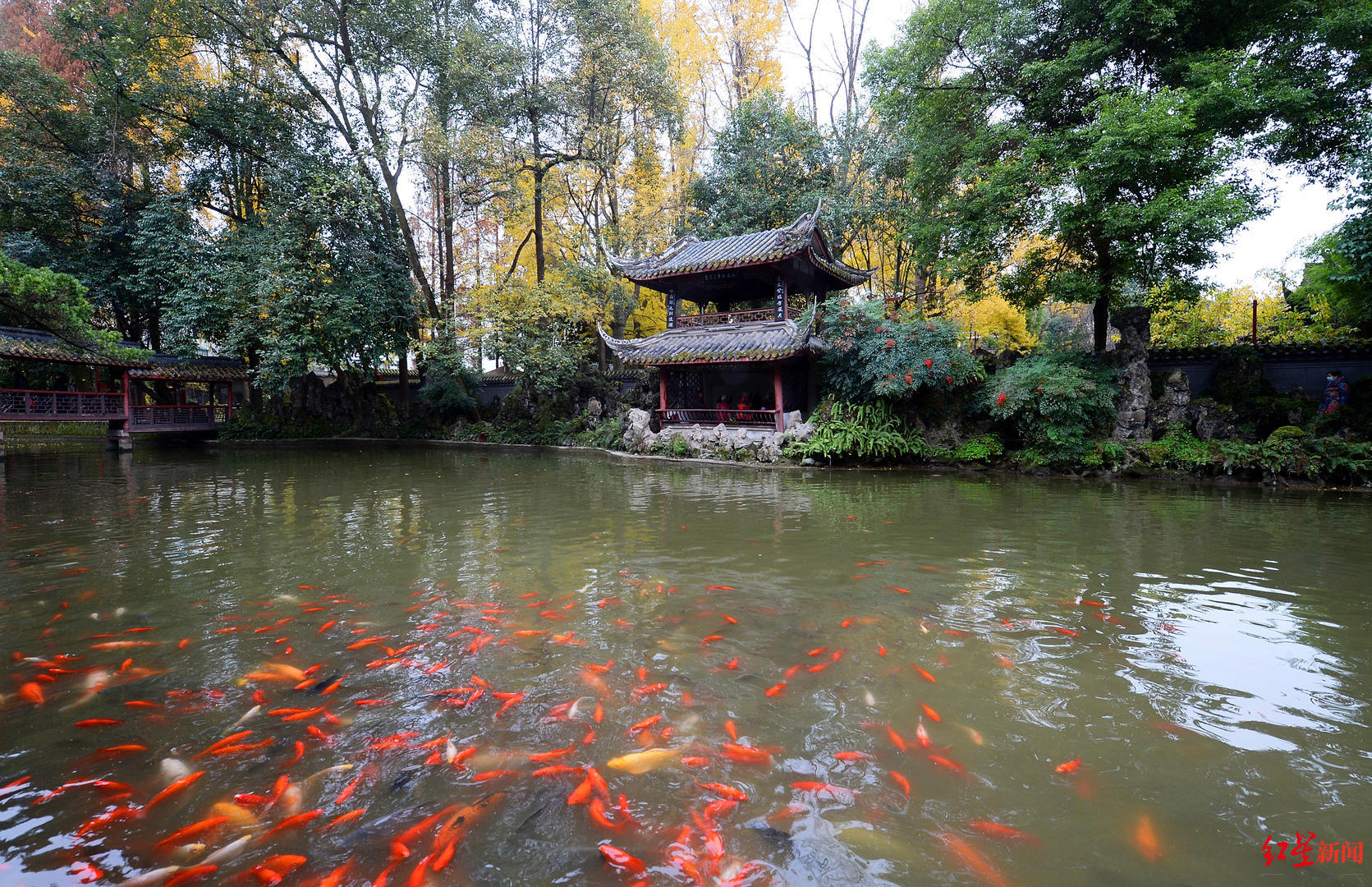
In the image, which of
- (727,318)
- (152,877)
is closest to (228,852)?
(152,877)

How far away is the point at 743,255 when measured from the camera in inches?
578

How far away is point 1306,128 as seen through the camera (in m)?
10.4

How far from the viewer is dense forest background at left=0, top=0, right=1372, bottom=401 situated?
11.8 metres

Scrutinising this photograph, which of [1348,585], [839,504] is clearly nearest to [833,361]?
[839,504]

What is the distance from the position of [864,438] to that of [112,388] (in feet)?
71.9

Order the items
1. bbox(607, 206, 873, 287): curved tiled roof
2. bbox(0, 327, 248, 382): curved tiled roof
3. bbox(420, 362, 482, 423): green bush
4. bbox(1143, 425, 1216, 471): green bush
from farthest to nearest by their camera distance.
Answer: bbox(420, 362, 482, 423): green bush
bbox(607, 206, 873, 287): curved tiled roof
bbox(0, 327, 248, 382): curved tiled roof
bbox(1143, 425, 1216, 471): green bush

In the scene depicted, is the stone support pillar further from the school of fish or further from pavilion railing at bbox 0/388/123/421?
the school of fish

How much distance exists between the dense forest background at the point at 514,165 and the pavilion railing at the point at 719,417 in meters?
3.56

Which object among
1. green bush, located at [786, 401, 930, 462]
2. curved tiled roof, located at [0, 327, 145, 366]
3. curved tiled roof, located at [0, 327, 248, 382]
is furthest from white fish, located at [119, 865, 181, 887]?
curved tiled roof, located at [0, 327, 145, 366]

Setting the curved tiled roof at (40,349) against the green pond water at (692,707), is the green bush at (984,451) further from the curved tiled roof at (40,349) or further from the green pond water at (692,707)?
the curved tiled roof at (40,349)

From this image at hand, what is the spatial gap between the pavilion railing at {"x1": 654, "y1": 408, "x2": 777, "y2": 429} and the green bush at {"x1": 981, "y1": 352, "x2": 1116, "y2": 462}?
16.4ft

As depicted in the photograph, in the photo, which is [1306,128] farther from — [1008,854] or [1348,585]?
[1008,854]

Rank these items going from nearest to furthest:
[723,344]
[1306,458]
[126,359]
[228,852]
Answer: [228,852] → [1306,458] → [723,344] → [126,359]

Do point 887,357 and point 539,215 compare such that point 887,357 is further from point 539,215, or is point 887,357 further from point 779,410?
point 539,215
